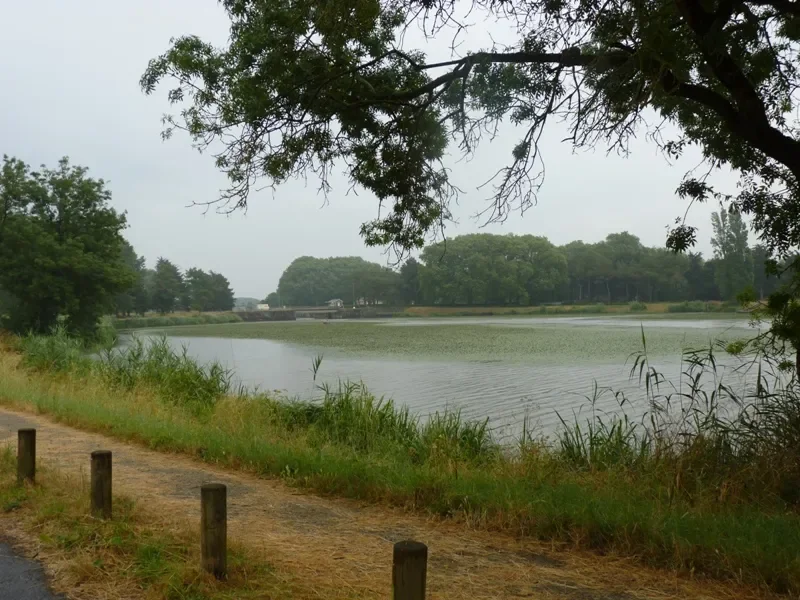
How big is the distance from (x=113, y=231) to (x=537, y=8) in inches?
1173

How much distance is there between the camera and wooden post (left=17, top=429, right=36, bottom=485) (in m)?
5.59

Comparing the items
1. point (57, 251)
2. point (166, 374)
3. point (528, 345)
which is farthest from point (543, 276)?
point (166, 374)

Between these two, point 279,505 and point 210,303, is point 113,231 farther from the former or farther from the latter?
point 210,303

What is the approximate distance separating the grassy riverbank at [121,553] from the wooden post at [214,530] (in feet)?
0.23

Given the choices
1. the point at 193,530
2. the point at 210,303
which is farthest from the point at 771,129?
the point at 210,303

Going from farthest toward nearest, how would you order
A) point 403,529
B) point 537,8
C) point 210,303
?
point 210,303
point 537,8
point 403,529

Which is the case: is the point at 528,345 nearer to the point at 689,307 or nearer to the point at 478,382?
the point at 478,382

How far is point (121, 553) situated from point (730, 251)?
21.5m

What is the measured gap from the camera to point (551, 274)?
163 ft

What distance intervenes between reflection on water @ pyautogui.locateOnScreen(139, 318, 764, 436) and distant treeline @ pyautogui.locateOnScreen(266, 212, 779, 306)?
7.38 metres

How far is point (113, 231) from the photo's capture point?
33031mm

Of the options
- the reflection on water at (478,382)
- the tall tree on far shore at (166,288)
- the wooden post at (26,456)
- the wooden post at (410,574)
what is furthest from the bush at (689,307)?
the tall tree on far shore at (166,288)

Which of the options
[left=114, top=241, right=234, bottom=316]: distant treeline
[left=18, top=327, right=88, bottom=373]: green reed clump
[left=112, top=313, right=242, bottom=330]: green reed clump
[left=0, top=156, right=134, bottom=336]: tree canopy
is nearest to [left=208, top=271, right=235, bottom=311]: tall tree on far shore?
[left=114, top=241, right=234, bottom=316]: distant treeline

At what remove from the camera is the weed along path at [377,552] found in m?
3.80
